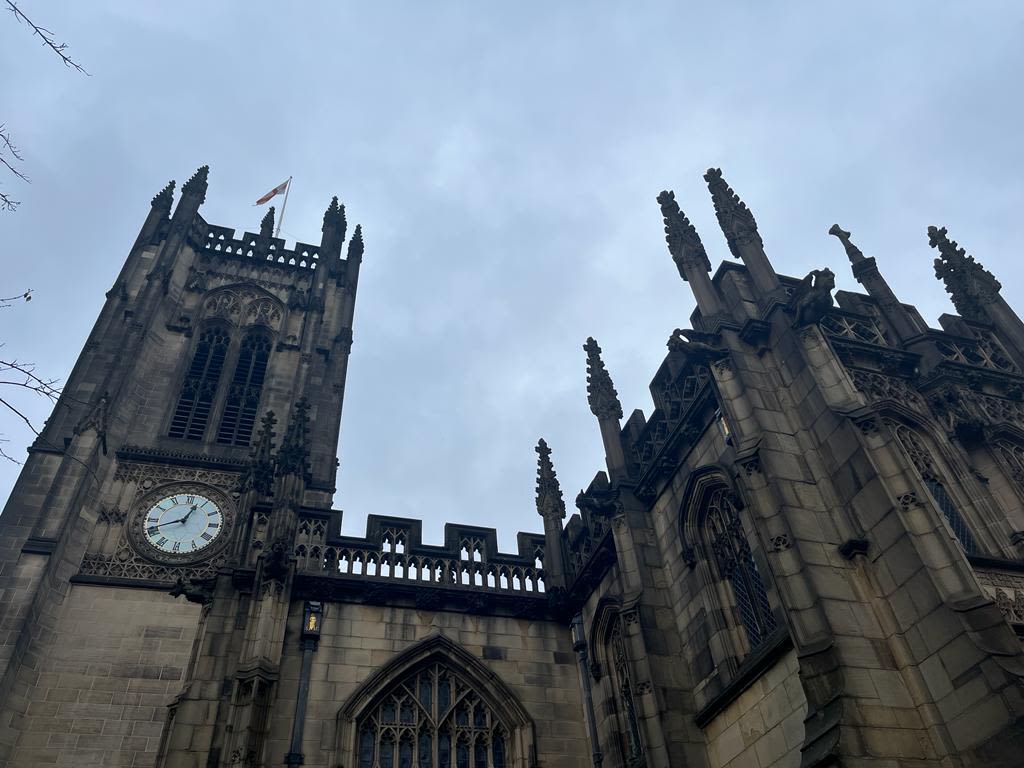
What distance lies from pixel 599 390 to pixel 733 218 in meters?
4.49

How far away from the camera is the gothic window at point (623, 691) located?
1312cm

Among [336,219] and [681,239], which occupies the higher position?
[336,219]

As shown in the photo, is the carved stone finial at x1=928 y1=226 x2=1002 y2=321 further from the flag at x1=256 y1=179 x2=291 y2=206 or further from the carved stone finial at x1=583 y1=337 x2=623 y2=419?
the flag at x1=256 y1=179 x2=291 y2=206

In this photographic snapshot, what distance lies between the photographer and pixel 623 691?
14.5 m

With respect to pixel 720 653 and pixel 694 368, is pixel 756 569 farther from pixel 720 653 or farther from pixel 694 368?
pixel 694 368

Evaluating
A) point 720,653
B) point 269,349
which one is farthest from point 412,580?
point 269,349

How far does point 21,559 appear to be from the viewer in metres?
20.6

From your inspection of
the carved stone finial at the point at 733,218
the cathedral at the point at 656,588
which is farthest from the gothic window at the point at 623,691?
the carved stone finial at the point at 733,218

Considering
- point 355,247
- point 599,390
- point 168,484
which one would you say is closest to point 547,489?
point 599,390

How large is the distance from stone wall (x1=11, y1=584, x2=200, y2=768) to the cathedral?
6 cm

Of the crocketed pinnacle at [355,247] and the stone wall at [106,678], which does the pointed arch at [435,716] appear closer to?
the stone wall at [106,678]

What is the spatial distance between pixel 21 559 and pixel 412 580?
10620mm

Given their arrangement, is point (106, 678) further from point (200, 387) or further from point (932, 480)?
point (932, 480)

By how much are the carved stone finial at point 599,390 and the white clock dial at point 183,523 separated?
488 inches
